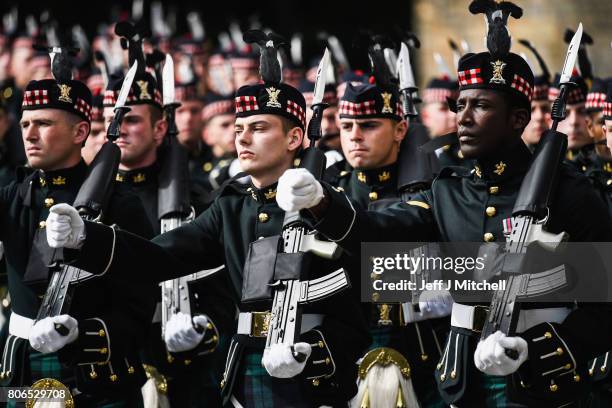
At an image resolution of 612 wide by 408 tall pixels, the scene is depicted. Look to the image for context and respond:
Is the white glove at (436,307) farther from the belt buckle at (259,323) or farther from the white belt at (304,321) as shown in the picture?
the belt buckle at (259,323)

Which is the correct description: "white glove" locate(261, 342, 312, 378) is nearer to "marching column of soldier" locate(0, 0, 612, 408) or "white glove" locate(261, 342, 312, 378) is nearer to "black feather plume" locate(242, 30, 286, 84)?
"marching column of soldier" locate(0, 0, 612, 408)

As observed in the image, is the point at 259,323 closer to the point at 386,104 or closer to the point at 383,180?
the point at 383,180

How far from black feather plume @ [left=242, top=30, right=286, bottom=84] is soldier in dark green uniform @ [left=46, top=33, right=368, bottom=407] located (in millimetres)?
32

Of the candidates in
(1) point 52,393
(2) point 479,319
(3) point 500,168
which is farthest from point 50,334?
(3) point 500,168

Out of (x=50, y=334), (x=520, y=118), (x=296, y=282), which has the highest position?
(x=520, y=118)

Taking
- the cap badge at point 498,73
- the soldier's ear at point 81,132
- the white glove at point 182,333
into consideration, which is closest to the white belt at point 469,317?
the cap badge at point 498,73

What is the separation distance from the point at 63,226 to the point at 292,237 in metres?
1.10

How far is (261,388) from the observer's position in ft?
23.5

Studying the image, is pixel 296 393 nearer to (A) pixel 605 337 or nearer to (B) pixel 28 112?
(A) pixel 605 337

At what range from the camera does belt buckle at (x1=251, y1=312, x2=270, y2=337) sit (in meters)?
7.16

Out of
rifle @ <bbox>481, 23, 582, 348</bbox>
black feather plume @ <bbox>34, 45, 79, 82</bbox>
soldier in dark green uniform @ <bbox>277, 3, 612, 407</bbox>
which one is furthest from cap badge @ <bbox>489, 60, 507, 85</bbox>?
black feather plume @ <bbox>34, 45, 79, 82</bbox>

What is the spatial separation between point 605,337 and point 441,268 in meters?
0.87

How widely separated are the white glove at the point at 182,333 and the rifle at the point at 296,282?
183 centimetres

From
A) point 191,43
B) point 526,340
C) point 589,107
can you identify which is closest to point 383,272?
point 526,340
